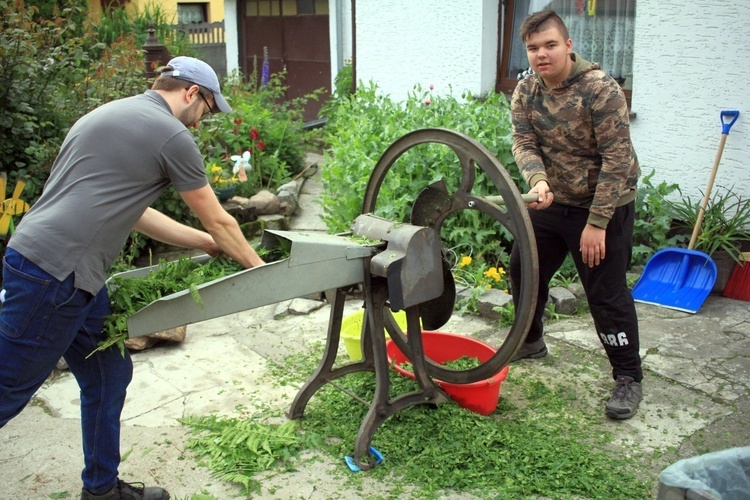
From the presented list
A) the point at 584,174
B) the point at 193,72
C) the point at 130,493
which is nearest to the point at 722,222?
the point at 584,174

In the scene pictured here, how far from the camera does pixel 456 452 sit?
3.30 meters

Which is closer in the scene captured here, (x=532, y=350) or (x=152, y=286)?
(x=152, y=286)

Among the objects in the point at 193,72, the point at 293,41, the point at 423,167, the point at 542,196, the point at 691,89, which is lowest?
the point at 423,167

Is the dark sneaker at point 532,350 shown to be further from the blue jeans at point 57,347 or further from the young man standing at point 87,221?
the blue jeans at point 57,347

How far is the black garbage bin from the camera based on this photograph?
6.12 ft

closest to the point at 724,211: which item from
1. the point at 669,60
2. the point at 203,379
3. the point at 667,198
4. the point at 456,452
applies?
the point at 667,198

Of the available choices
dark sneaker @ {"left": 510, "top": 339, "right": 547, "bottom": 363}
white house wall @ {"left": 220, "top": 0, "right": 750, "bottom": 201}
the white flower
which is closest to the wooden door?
the white flower

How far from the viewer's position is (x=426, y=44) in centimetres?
752

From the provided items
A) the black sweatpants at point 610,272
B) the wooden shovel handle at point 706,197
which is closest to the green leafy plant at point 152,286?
the black sweatpants at point 610,272

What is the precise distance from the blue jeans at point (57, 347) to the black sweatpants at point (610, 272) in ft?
6.72

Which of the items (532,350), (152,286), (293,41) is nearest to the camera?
(152,286)

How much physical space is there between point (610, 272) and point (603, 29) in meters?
3.41

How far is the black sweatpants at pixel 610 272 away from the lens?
3594 millimetres

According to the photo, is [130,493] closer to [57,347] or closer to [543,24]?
[57,347]
